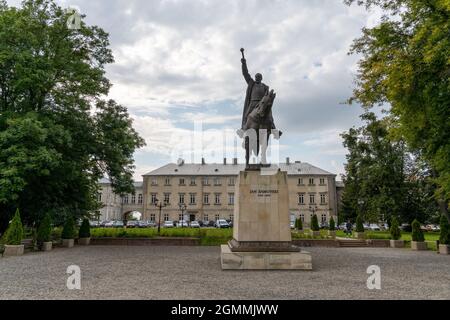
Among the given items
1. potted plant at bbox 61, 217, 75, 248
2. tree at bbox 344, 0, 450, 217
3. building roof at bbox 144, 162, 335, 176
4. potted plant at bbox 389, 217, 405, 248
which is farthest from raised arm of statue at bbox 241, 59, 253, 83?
building roof at bbox 144, 162, 335, 176

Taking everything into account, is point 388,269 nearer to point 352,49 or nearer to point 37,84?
point 352,49

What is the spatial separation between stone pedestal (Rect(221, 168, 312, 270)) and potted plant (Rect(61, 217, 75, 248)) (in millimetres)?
12826

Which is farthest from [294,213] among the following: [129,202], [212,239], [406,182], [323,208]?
[212,239]

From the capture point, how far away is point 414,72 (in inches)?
534

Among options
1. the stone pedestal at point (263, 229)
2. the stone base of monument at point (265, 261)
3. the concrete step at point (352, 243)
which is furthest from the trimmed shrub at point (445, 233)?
the stone base of monument at point (265, 261)

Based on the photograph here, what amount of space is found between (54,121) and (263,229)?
14.0 metres

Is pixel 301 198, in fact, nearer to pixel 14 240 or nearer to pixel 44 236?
pixel 44 236

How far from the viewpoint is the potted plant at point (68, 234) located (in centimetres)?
1981

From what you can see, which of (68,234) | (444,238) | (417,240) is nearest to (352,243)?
(417,240)

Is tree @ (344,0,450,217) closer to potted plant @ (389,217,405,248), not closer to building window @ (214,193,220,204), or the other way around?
potted plant @ (389,217,405,248)

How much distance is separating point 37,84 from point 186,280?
14224mm

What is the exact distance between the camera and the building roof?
2721 inches

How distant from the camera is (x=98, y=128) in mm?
21578

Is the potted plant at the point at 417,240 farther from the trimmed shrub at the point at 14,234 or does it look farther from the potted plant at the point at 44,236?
the trimmed shrub at the point at 14,234
